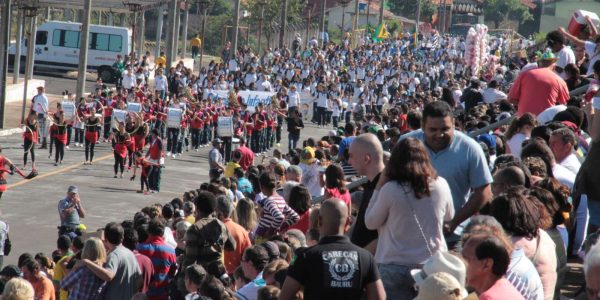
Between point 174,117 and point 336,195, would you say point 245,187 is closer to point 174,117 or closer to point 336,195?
point 336,195

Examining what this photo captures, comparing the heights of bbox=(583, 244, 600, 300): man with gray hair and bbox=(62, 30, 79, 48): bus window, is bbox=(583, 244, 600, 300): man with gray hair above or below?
below

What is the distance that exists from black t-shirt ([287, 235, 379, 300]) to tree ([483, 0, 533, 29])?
12064cm

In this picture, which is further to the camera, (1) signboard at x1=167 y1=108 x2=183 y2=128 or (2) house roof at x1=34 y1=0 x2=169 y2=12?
(2) house roof at x1=34 y1=0 x2=169 y2=12

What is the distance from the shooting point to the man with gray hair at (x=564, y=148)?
10.2 metres

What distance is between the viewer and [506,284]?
627cm

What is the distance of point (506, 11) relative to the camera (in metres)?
127

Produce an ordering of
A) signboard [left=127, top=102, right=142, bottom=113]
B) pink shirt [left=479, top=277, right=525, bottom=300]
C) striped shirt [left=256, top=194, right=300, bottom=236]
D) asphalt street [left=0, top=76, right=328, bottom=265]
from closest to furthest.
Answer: pink shirt [left=479, top=277, right=525, bottom=300] → striped shirt [left=256, top=194, right=300, bottom=236] → asphalt street [left=0, top=76, right=328, bottom=265] → signboard [left=127, top=102, right=142, bottom=113]

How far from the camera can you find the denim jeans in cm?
730

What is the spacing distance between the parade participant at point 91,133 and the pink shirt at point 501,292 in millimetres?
25030

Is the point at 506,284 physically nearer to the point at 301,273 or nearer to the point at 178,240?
the point at 301,273

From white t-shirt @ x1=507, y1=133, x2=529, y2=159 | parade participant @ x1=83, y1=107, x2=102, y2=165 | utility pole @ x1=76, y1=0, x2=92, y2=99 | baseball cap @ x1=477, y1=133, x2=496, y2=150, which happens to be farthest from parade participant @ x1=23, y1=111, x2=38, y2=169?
white t-shirt @ x1=507, y1=133, x2=529, y2=159

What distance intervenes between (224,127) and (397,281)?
27.2 m

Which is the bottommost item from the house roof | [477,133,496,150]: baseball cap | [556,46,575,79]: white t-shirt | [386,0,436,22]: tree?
[477,133,496,150]: baseball cap

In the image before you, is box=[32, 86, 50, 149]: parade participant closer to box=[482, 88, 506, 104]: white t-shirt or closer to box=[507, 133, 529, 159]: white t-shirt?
box=[482, 88, 506, 104]: white t-shirt
